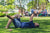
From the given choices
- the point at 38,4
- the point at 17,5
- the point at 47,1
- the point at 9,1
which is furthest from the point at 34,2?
the point at 9,1

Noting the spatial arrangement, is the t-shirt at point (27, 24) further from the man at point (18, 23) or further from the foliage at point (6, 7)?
the foliage at point (6, 7)

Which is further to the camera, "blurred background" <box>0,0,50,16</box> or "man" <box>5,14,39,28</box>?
"blurred background" <box>0,0,50,16</box>

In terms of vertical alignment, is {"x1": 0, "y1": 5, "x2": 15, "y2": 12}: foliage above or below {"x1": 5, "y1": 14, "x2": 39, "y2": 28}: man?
above

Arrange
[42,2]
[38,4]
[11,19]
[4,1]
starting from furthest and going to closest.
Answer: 1. [38,4]
2. [42,2]
3. [4,1]
4. [11,19]

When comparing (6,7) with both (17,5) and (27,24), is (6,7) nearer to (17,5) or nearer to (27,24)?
(17,5)

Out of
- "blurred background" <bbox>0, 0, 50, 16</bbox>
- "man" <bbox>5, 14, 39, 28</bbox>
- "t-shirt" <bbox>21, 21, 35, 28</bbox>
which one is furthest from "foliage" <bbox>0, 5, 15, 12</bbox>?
"t-shirt" <bbox>21, 21, 35, 28</bbox>

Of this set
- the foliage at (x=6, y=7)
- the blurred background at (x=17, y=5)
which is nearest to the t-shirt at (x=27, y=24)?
the blurred background at (x=17, y=5)

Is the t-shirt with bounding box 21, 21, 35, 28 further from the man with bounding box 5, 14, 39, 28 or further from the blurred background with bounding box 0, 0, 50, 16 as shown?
the blurred background with bounding box 0, 0, 50, 16

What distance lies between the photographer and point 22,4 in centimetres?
436

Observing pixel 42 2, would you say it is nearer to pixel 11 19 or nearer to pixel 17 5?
pixel 17 5

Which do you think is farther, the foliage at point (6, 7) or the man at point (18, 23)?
the foliage at point (6, 7)

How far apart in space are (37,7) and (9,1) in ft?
4.75

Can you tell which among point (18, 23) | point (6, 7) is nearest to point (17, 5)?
point (6, 7)

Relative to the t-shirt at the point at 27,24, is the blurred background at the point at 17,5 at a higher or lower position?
higher
